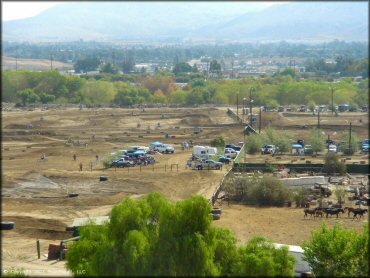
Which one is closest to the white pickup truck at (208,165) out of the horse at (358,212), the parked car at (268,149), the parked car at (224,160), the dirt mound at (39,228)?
the parked car at (224,160)

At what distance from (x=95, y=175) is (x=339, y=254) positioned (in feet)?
60.9

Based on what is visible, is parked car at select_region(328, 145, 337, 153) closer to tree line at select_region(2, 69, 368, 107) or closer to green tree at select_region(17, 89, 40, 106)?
tree line at select_region(2, 69, 368, 107)

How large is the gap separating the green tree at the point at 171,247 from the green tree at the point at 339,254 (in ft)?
4.45

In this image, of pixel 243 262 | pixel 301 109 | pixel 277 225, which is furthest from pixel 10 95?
pixel 243 262

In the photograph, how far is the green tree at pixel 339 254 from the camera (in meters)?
12.2

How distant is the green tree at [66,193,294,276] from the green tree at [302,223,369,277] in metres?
1.36

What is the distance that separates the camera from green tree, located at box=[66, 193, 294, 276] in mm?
10133

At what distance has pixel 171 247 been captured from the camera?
1052 centimetres

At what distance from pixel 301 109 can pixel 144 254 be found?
50420 mm

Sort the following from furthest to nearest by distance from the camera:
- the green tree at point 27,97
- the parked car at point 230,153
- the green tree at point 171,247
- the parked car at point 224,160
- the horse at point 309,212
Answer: the green tree at point 27,97 → the parked car at point 230,153 → the parked car at point 224,160 → the horse at point 309,212 → the green tree at point 171,247

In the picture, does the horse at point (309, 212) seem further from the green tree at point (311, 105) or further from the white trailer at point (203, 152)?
the green tree at point (311, 105)

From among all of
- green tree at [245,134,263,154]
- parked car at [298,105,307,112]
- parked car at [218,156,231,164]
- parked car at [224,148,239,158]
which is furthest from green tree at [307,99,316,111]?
parked car at [218,156,231,164]

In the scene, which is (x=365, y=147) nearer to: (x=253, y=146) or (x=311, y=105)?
(x=253, y=146)

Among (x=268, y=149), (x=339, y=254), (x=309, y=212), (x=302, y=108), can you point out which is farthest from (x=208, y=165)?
(x=302, y=108)
